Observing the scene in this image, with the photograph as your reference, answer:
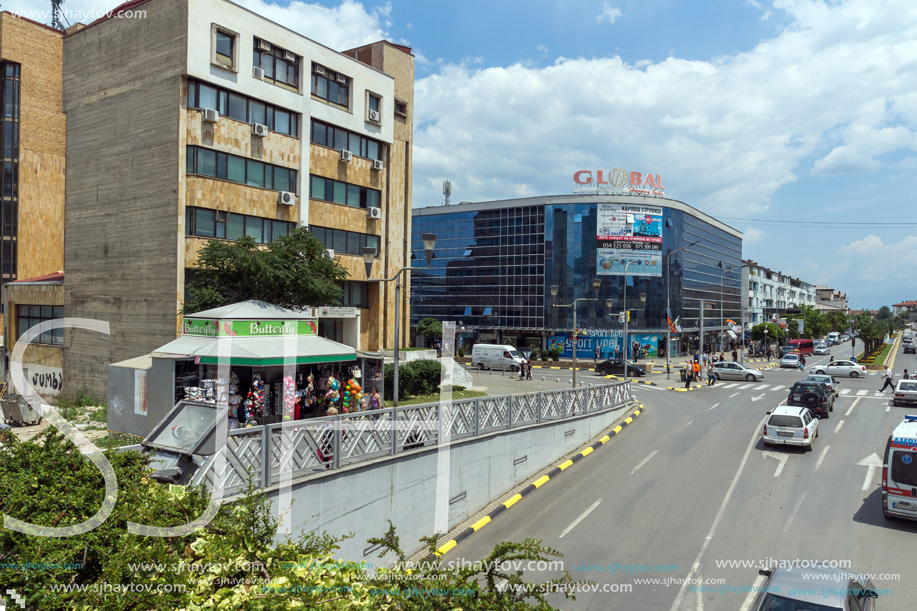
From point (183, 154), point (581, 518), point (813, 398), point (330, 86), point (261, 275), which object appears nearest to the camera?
point (581, 518)

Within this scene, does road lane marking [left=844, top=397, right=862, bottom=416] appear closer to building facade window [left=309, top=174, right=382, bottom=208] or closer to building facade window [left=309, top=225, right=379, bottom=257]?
building facade window [left=309, top=225, right=379, bottom=257]

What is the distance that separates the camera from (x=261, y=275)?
2005 cm

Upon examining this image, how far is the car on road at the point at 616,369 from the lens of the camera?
142 ft

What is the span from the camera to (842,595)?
7.75m

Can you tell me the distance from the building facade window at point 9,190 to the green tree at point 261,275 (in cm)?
2673

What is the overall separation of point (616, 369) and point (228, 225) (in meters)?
31.4

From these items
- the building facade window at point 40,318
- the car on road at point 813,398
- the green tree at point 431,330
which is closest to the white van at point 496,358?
the green tree at point 431,330

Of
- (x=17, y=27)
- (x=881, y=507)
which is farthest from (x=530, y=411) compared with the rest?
(x=17, y=27)

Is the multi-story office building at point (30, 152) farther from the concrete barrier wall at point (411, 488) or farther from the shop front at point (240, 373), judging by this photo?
the concrete barrier wall at point (411, 488)

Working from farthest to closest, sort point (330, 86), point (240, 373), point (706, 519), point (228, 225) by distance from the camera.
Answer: point (330, 86) → point (228, 225) → point (240, 373) → point (706, 519)

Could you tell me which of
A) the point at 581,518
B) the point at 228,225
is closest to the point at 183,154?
the point at 228,225

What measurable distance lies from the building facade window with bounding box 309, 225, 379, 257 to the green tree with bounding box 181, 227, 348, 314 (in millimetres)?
8419

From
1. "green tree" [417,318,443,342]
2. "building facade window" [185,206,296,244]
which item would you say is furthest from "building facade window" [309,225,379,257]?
"green tree" [417,318,443,342]

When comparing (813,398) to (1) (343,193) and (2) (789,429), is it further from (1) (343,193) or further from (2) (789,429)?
(1) (343,193)
